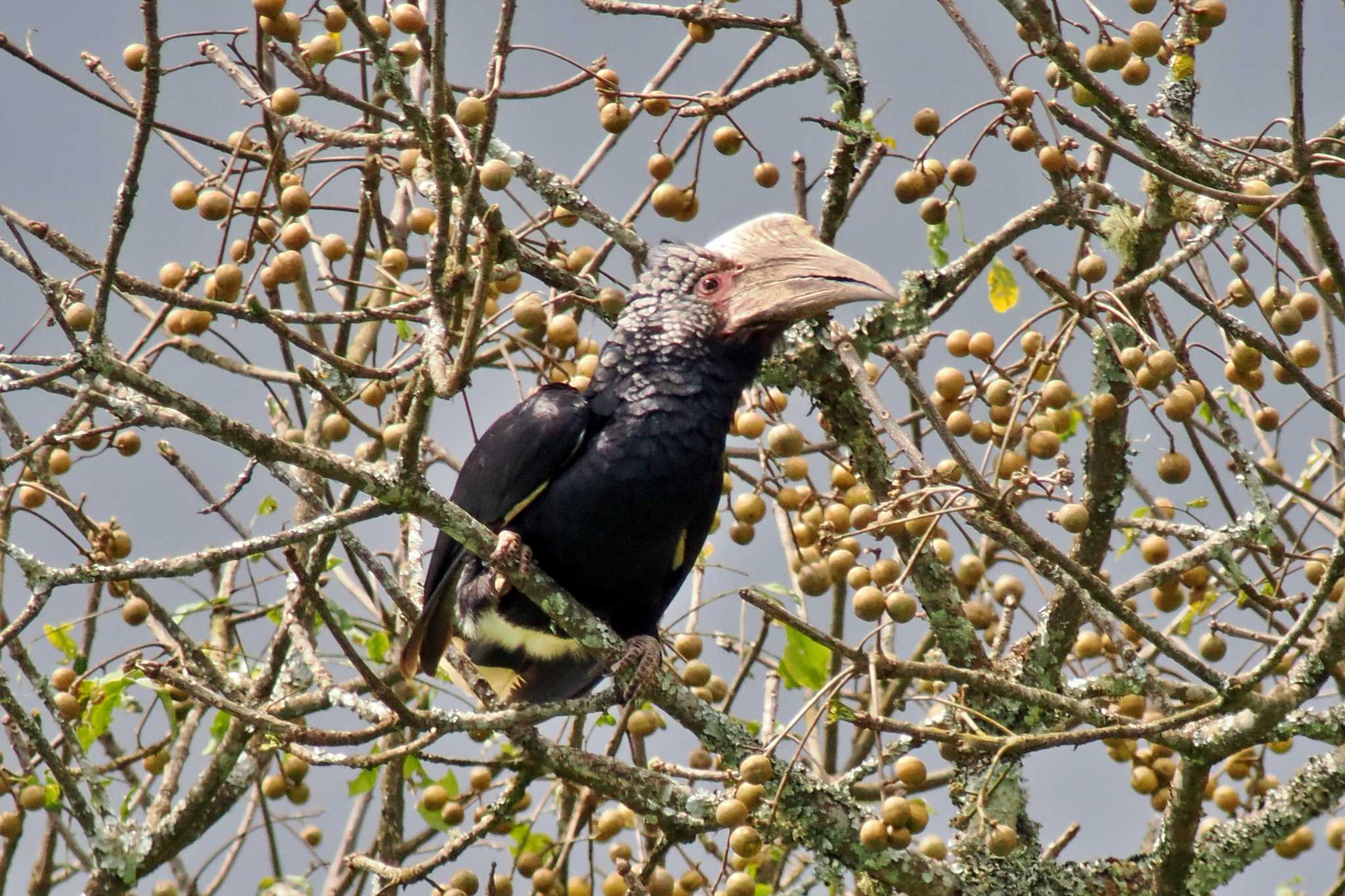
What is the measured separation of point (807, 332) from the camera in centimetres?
349

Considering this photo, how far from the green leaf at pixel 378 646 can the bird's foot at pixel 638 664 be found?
0.95 meters

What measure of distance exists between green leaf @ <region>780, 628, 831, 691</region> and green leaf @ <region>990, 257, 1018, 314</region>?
1054 mm

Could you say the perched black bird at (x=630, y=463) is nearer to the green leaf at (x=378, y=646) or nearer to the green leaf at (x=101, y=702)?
the green leaf at (x=378, y=646)

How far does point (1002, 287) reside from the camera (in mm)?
3805

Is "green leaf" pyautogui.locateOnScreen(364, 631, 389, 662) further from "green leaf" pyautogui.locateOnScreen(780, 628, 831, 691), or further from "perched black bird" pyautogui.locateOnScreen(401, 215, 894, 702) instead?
"green leaf" pyautogui.locateOnScreen(780, 628, 831, 691)

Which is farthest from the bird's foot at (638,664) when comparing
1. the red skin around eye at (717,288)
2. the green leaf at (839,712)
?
the red skin around eye at (717,288)

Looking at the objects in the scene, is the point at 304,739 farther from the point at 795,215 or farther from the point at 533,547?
the point at 795,215

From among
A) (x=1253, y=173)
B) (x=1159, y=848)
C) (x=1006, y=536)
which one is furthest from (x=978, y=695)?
(x=1253, y=173)

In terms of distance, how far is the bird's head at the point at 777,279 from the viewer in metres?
3.38

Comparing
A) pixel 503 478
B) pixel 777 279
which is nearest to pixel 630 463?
pixel 503 478

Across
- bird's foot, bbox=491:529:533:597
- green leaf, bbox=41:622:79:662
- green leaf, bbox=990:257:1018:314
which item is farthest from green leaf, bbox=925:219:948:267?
green leaf, bbox=41:622:79:662

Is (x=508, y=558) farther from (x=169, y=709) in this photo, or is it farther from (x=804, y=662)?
(x=169, y=709)

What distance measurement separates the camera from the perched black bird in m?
3.33

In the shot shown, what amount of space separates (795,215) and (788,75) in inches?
16.4
